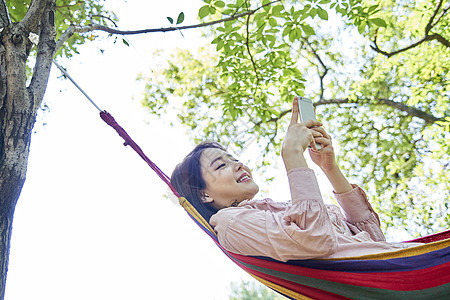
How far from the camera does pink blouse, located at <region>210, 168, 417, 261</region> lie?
3.68 feet

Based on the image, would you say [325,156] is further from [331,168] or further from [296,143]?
[296,143]

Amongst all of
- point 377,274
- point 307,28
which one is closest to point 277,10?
point 307,28

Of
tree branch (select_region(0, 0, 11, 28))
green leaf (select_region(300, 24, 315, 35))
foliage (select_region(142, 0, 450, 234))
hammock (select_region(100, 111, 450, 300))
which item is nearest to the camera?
hammock (select_region(100, 111, 450, 300))

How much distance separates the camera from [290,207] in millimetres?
1196

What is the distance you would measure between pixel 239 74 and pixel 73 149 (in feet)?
15.2

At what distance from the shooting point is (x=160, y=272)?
11805 mm

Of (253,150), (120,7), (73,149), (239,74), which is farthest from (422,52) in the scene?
(73,149)

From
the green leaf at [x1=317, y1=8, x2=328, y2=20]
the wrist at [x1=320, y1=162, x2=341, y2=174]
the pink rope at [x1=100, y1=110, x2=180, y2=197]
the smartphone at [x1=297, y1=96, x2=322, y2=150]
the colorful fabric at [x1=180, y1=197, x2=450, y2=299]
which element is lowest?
the colorful fabric at [x1=180, y1=197, x2=450, y2=299]

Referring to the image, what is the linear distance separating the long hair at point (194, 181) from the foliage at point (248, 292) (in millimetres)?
12231

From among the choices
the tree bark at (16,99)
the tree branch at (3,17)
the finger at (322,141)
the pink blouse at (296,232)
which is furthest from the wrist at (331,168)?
the tree branch at (3,17)

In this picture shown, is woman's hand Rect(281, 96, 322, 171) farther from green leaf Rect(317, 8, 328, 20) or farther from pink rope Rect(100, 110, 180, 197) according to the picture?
green leaf Rect(317, 8, 328, 20)

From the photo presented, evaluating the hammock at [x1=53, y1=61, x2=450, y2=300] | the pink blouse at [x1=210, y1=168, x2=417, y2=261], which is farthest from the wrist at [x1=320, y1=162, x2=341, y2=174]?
the hammock at [x1=53, y1=61, x2=450, y2=300]

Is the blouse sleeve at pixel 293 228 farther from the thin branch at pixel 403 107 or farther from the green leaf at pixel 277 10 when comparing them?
the thin branch at pixel 403 107

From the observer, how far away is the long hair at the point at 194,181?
1656mm
